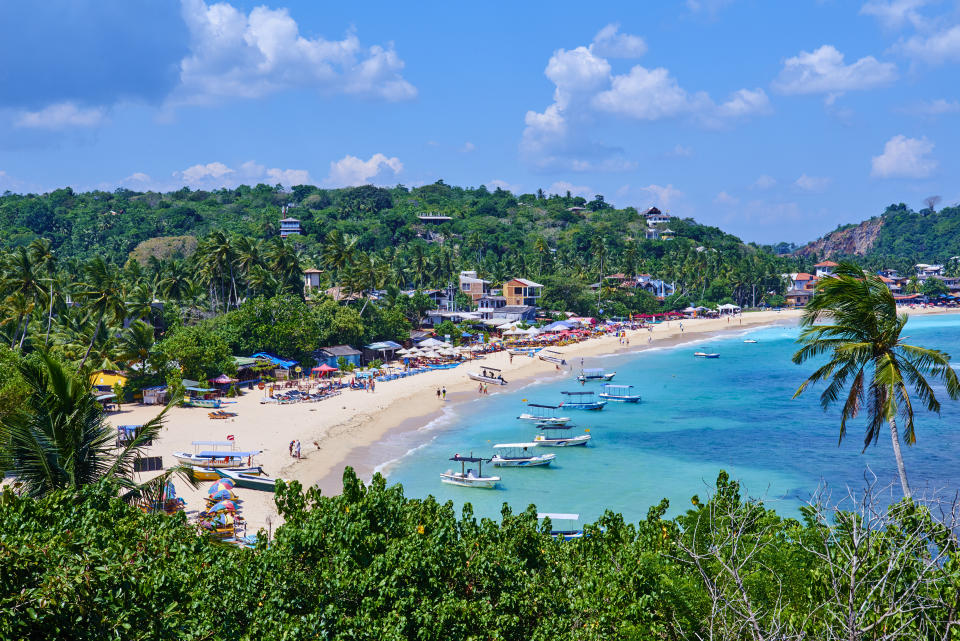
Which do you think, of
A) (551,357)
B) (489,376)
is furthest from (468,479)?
(551,357)

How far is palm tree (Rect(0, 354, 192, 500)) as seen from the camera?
13.0m

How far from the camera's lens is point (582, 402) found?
45.1 m

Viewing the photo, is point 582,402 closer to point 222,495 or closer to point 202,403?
point 202,403

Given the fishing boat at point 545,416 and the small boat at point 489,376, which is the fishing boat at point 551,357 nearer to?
the small boat at point 489,376

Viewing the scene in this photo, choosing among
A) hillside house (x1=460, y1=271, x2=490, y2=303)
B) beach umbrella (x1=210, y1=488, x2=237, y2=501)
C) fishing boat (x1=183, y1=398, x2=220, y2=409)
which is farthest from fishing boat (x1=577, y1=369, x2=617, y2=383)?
beach umbrella (x1=210, y1=488, x2=237, y2=501)

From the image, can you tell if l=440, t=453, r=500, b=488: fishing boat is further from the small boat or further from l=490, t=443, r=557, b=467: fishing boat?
the small boat

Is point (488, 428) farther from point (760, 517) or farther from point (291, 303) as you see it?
point (760, 517)

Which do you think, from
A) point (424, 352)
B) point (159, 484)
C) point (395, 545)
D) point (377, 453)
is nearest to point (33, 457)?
point (159, 484)

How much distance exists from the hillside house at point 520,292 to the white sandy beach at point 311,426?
2795 centimetres

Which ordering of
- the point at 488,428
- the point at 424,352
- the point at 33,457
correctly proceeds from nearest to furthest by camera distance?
the point at 33,457 < the point at 488,428 < the point at 424,352

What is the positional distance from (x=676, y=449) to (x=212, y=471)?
2104 cm

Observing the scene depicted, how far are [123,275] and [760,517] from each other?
70181 mm

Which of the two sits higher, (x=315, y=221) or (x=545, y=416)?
(x=315, y=221)

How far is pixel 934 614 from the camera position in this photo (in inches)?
332
